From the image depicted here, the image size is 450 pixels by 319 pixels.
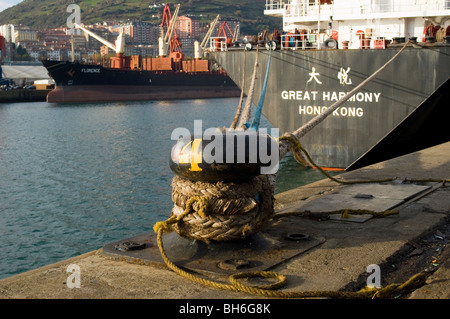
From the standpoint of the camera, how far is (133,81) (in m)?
70.4

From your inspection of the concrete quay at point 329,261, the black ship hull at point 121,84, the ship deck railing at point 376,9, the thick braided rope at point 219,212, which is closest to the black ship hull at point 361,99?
→ the ship deck railing at point 376,9

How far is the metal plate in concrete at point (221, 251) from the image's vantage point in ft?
17.3

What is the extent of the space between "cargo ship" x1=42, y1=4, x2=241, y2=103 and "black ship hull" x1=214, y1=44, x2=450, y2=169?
51772 mm

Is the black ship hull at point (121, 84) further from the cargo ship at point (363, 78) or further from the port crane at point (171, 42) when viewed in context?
the cargo ship at point (363, 78)

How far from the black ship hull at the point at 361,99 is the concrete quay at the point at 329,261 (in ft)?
20.7

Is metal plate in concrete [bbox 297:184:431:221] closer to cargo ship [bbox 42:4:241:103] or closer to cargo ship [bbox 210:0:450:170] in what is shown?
cargo ship [bbox 210:0:450:170]

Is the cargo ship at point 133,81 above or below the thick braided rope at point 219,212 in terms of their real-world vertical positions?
above

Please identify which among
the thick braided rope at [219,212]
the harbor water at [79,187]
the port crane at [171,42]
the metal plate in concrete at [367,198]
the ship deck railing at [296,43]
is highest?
the port crane at [171,42]

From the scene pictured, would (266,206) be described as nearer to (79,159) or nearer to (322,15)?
(322,15)

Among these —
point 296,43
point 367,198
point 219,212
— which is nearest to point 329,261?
point 219,212

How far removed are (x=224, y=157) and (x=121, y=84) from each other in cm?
6587

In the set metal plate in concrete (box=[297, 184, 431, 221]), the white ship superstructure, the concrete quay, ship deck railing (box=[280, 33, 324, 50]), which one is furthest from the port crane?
the concrete quay

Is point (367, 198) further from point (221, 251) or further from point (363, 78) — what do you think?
point (363, 78)

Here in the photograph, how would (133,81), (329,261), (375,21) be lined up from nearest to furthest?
(329,261), (375,21), (133,81)
